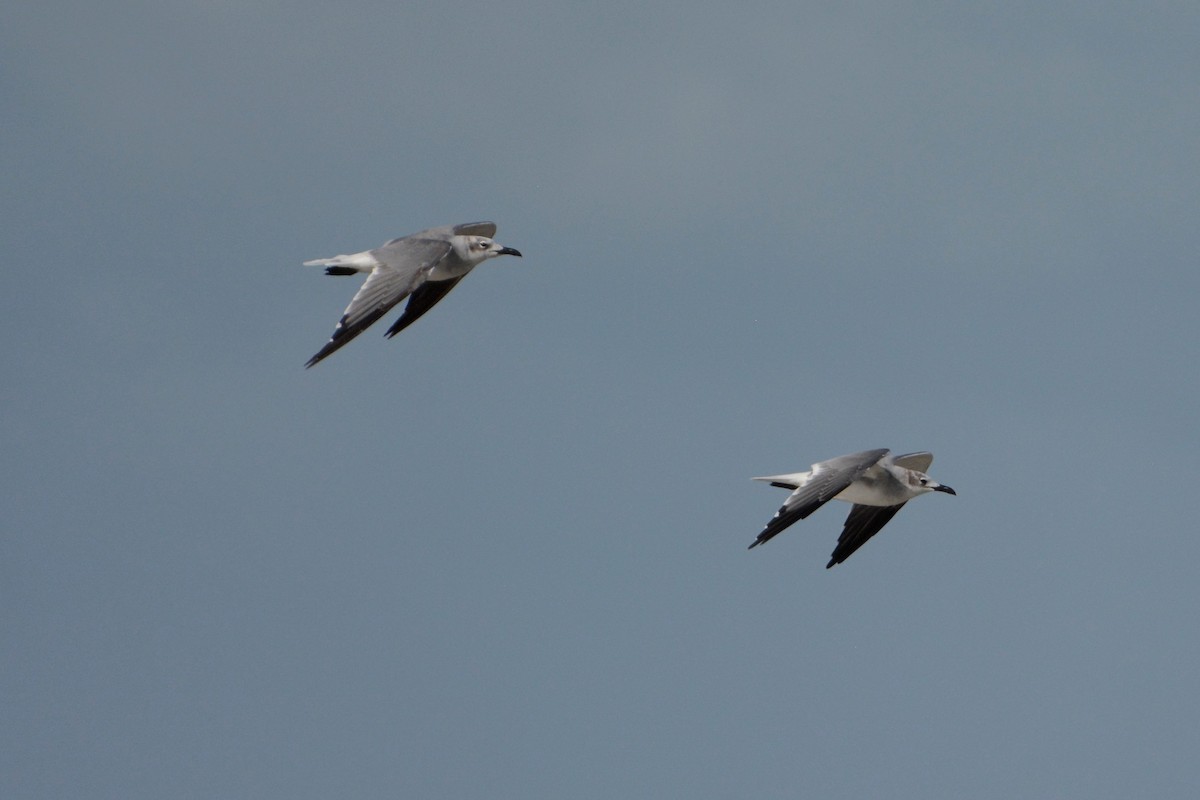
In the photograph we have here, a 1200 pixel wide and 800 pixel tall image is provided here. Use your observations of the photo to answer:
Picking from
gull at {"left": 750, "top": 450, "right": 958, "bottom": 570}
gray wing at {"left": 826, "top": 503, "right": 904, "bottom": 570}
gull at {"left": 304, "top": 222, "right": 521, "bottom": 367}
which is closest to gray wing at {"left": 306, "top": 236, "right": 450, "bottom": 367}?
gull at {"left": 304, "top": 222, "right": 521, "bottom": 367}

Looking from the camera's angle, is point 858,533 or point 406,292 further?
point 858,533

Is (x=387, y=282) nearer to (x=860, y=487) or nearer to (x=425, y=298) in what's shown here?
(x=425, y=298)

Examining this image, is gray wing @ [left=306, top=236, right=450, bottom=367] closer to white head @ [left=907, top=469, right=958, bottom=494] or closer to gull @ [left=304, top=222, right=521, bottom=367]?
gull @ [left=304, top=222, right=521, bottom=367]

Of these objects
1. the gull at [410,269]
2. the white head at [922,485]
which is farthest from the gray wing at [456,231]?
the white head at [922,485]

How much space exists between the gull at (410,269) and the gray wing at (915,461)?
231 inches

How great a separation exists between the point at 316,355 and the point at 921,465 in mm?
9619

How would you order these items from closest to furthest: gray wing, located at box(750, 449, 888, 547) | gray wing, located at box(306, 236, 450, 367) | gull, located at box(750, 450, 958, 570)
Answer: gray wing, located at box(306, 236, 450, 367), gray wing, located at box(750, 449, 888, 547), gull, located at box(750, 450, 958, 570)

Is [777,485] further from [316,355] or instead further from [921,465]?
[316,355]

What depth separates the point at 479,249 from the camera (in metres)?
26.7

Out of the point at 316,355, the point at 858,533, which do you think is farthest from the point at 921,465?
the point at 316,355

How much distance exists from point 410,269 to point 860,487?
22.1 ft

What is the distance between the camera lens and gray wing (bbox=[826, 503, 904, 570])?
2788 cm

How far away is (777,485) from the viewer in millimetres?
26312

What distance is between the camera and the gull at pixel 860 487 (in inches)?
982
